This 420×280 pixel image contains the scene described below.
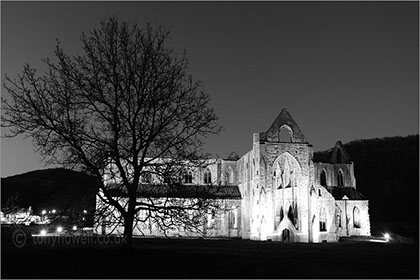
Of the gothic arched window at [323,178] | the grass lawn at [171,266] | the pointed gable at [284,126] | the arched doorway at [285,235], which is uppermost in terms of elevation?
the pointed gable at [284,126]

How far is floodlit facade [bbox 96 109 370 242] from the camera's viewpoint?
44938 mm

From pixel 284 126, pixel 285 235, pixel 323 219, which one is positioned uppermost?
pixel 284 126

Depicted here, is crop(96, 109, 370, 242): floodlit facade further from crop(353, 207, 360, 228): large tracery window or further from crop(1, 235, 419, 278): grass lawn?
crop(1, 235, 419, 278): grass lawn

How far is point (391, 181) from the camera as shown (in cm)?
9244

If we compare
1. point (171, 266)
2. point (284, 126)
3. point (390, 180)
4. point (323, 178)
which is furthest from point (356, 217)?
point (171, 266)

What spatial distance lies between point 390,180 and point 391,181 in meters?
0.65

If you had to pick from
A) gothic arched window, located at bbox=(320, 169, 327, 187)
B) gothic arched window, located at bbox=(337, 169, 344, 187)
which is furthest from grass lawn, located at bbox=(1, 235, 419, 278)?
gothic arched window, located at bbox=(337, 169, 344, 187)

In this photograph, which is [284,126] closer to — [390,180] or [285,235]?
[285,235]

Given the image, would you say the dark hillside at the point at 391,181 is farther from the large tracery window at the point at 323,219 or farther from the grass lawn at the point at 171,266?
the grass lawn at the point at 171,266

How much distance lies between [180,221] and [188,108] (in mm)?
5264

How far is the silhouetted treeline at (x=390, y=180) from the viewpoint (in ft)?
273

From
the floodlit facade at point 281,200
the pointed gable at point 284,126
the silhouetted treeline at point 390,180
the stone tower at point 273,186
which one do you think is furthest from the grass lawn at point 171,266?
the silhouetted treeline at point 390,180

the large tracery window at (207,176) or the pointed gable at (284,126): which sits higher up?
the pointed gable at (284,126)

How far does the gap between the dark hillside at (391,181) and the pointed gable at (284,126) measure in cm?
3255
